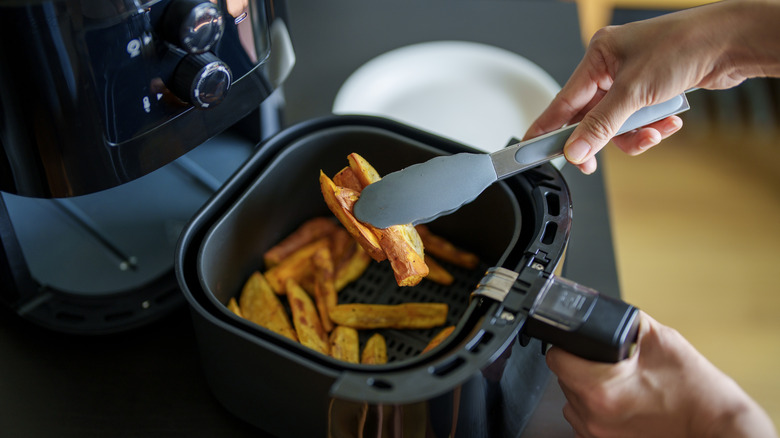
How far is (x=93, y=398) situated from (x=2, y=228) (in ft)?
0.83

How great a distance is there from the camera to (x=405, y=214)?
84 centimetres

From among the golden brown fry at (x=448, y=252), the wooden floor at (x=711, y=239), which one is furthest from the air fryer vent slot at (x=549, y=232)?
the wooden floor at (x=711, y=239)

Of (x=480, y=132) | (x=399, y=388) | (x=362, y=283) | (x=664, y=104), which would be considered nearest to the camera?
(x=399, y=388)

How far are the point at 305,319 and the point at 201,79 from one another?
0.36 meters

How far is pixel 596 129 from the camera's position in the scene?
897mm

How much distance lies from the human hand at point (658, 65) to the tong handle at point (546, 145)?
0.01m

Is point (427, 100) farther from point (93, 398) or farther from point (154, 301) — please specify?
point (93, 398)

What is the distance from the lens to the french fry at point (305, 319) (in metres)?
0.92

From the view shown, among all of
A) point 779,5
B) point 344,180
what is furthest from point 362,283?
point 779,5

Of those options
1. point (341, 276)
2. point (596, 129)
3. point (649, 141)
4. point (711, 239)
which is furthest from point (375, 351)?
point (711, 239)

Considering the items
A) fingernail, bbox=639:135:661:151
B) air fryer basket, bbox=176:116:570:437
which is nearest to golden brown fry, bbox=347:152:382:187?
air fryer basket, bbox=176:116:570:437

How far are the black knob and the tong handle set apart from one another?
37 cm

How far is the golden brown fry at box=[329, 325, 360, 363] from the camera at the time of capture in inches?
35.9

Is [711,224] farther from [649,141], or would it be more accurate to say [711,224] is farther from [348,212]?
[348,212]
